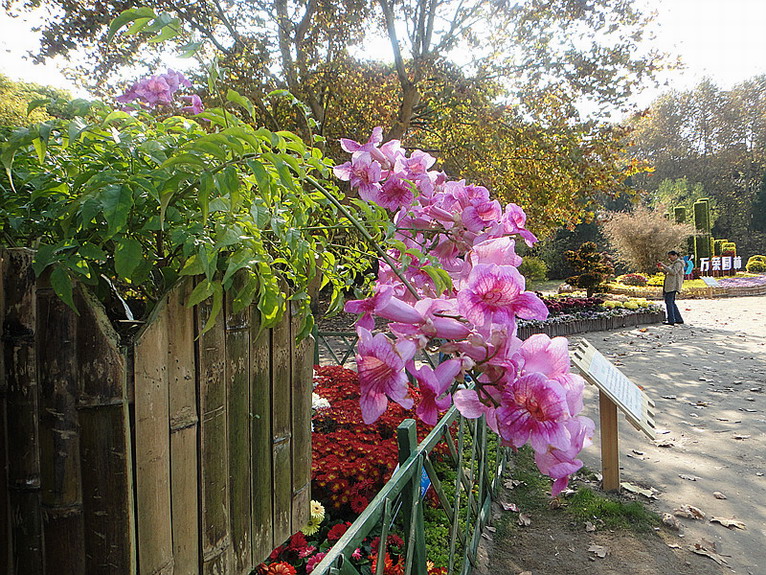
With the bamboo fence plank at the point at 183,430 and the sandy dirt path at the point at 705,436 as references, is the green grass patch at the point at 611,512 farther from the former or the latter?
the bamboo fence plank at the point at 183,430

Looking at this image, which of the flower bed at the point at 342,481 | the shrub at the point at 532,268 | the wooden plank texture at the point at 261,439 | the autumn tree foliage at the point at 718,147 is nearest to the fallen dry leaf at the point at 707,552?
the flower bed at the point at 342,481

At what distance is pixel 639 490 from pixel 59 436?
3.83 meters

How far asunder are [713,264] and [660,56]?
16.0 m

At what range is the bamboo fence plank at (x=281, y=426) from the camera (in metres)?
1.41

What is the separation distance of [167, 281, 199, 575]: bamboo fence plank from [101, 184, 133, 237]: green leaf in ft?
0.85

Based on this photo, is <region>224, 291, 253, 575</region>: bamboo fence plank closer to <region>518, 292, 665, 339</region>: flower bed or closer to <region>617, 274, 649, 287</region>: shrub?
<region>518, 292, 665, 339</region>: flower bed

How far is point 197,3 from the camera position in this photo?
9539 mm

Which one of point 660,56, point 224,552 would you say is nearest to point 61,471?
point 224,552

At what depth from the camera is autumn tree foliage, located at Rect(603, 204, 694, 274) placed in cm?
2238

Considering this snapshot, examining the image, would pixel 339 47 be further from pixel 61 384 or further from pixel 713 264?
pixel 713 264

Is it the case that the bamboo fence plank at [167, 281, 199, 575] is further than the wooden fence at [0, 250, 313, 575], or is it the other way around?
the bamboo fence plank at [167, 281, 199, 575]

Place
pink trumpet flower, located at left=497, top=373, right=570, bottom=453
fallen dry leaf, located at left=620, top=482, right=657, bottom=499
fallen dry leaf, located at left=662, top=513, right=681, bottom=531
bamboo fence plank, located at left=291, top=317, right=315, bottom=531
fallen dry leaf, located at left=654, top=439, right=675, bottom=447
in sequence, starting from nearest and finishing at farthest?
1. pink trumpet flower, located at left=497, top=373, right=570, bottom=453
2. bamboo fence plank, located at left=291, top=317, right=315, bottom=531
3. fallen dry leaf, located at left=662, top=513, right=681, bottom=531
4. fallen dry leaf, located at left=620, top=482, right=657, bottom=499
5. fallen dry leaf, located at left=654, top=439, right=675, bottom=447

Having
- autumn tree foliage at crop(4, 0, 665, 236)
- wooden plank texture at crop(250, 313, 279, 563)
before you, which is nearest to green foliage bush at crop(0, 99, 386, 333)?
wooden plank texture at crop(250, 313, 279, 563)

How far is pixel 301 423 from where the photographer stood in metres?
1.56
